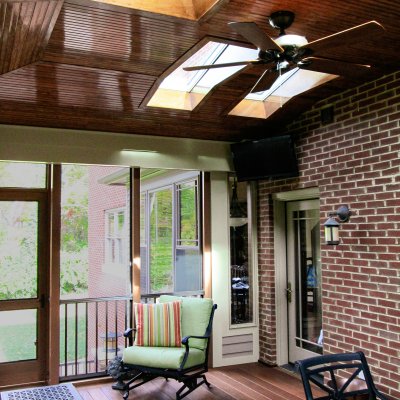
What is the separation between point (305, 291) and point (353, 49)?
2728 millimetres

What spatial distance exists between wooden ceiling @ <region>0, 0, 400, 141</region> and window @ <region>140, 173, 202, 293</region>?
2.90ft

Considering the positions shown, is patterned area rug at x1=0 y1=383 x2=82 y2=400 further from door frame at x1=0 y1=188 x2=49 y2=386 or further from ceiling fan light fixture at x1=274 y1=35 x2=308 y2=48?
ceiling fan light fixture at x1=274 y1=35 x2=308 y2=48

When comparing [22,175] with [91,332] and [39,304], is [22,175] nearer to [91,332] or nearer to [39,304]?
[39,304]

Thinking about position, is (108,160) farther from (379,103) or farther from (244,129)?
(379,103)

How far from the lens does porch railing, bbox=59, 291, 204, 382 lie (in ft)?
15.5

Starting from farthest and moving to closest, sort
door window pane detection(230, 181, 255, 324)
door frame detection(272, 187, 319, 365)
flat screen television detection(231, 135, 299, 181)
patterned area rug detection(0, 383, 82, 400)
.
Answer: door window pane detection(230, 181, 255, 324)
door frame detection(272, 187, 319, 365)
flat screen television detection(231, 135, 299, 181)
patterned area rug detection(0, 383, 82, 400)

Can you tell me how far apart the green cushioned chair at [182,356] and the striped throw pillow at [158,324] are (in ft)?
0.20

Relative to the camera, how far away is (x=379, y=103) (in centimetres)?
377

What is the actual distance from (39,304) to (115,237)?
1032 millimetres

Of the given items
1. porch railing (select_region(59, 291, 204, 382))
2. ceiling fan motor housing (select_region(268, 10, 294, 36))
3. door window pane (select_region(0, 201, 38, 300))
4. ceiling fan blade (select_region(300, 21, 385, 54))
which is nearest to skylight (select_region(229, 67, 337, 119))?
ceiling fan motor housing (select_region(268, 10, 294, 36))

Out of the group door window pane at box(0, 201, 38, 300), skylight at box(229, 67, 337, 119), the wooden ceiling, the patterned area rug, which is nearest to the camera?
the wooden ceiling

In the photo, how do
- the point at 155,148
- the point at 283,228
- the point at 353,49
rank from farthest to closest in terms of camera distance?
the point at 283,228, the point at 155,148, the point at 353,49

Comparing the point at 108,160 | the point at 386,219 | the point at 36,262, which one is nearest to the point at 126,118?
the point at 108,160

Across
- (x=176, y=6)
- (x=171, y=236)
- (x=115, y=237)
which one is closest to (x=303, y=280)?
(x=171, y=236)
